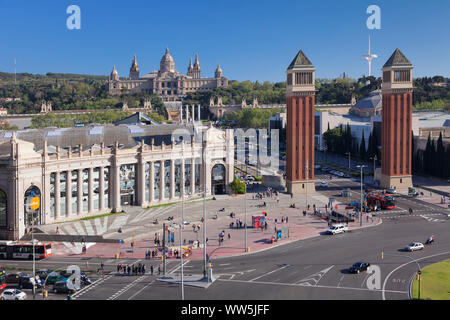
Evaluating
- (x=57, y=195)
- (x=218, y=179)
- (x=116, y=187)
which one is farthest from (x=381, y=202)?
(x=57, y=195)

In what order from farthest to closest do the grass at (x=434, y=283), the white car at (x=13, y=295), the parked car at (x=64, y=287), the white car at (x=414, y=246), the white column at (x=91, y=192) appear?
1. the white column at (x=91, y=192)
2. the white car at (x=414, y=246)
3. the parked car at (x=64, y=287)
4. the grass at (x=434, y=283)
5. the white car at (x=13, y=295)

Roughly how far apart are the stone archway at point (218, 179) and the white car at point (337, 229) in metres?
31.4

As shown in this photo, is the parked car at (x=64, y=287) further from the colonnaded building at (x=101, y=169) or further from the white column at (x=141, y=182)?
the white column at (x=141, y=182)

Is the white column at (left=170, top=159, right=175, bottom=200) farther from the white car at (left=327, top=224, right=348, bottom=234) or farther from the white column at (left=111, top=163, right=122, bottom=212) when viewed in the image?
the white car at (left=327, top=224, right=348, bottom=234)

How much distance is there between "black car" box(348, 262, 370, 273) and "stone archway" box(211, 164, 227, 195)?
48307mm

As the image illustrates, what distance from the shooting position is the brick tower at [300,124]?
104 meters

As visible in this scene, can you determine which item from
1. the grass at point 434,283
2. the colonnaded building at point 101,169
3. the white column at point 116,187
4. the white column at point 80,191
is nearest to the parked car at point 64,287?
the colonnaded building at point 101,169

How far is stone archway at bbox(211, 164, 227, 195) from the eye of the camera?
9988 centimetres

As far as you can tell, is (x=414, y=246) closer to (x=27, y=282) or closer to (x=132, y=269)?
(x=132, y=269)

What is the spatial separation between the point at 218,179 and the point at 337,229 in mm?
32423

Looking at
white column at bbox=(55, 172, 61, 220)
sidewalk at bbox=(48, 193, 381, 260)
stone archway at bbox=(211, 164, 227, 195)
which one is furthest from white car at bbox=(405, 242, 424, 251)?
white column at bbox=(55, 172, 61, 220)

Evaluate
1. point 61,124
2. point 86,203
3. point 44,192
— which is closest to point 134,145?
point 86,203

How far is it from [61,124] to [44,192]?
99.8 metres

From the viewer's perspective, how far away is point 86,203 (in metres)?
81.8
